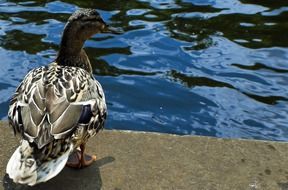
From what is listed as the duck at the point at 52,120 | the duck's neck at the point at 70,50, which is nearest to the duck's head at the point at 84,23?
the duck's neck at the point at 70,50

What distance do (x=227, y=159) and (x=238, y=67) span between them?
3.58m

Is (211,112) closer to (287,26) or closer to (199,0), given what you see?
(287,26)

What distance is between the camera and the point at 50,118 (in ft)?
12.3

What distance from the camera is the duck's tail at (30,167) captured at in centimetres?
358

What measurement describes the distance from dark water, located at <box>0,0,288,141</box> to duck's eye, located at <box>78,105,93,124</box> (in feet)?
8.14

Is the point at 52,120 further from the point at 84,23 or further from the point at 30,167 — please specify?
the point at 84,23

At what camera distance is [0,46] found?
832cm

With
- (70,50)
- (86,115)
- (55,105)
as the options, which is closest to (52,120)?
(55,105)

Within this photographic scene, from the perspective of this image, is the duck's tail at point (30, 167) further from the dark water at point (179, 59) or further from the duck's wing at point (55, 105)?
the dark water at point (179, 59)

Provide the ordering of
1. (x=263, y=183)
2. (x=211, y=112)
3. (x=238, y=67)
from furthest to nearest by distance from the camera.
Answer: (x=238, y=67) < (x=211, y=112) < (x=263, y=183)

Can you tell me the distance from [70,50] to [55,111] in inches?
50.4

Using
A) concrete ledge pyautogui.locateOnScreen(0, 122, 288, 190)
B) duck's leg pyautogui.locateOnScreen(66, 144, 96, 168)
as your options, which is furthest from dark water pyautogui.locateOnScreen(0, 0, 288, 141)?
duck's leg pyautogui.locateOnScreen(66, 144, 96, 168)

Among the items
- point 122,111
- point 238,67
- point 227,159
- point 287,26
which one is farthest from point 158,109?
point 287,26

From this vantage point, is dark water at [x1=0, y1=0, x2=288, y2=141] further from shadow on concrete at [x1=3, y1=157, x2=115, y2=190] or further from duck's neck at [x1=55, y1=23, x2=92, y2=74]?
shadow on concrete at [x1=3, y1=157, x2=115, y2=190]
